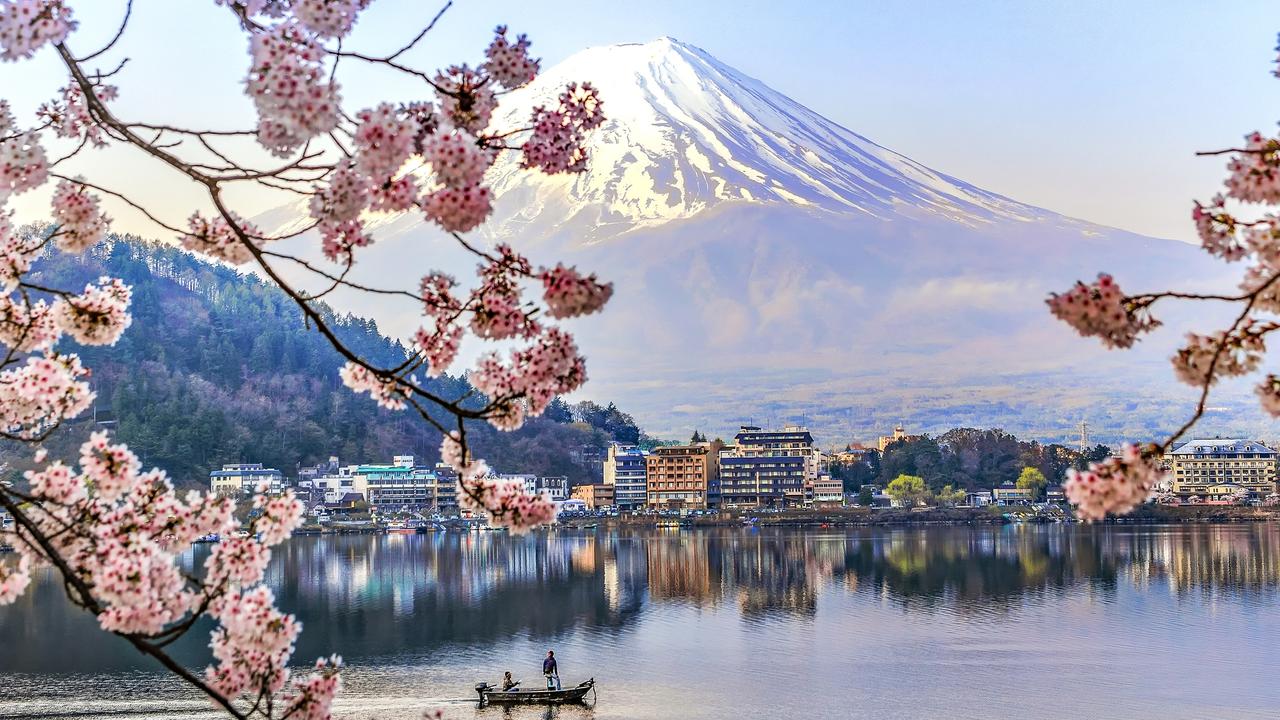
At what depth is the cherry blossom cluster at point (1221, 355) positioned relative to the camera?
253 cm

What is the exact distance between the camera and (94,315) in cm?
347

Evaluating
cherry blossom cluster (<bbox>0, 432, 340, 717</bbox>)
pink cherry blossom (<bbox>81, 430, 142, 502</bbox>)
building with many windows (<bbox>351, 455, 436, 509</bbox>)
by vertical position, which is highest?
pink cherry blossom (<bbox>81, 430, 142, 502</bbox>)

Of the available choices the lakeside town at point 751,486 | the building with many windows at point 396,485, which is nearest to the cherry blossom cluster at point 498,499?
the lakeside town at point 751,486

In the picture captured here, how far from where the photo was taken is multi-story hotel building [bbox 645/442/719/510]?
82250mm

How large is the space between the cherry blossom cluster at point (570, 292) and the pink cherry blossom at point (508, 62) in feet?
2.10

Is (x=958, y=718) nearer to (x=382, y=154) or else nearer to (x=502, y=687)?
(x=502, y=687)

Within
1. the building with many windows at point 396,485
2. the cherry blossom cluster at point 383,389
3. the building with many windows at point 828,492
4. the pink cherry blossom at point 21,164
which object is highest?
the pink cherry blossom at point 21,164

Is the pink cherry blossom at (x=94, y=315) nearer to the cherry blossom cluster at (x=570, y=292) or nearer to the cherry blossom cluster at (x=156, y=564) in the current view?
the cherry blossom cluster at (x=156, y=564)

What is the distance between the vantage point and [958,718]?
16625mm

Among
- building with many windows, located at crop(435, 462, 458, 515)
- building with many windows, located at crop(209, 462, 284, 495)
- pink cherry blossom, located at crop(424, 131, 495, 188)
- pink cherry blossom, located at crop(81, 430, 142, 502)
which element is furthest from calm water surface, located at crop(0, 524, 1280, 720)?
building with many windows, located at crop(435, 462, 458, 515)

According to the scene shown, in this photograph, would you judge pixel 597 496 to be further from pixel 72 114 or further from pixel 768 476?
pixel 72 114

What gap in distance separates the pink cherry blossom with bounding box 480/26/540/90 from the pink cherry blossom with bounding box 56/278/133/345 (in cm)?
118

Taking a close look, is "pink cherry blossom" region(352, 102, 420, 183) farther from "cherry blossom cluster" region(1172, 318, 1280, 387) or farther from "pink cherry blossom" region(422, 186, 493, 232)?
"cherry blossom cluster" region(1172, 318, 1280, 387)

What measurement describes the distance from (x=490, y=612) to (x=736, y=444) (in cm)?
5805
